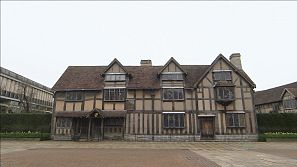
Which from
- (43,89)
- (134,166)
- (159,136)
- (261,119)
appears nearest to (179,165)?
(134,166)

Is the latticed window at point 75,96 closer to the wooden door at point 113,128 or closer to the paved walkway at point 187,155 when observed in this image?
the wooden door at point 113,128

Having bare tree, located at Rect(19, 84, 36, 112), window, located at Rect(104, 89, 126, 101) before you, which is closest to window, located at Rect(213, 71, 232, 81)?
window, located at Rect(104, 89, 126, 101)

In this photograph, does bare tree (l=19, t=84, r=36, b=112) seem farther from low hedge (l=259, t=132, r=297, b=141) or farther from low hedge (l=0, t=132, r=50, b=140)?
low hedge (l=259, t=132, r=297, b=141)

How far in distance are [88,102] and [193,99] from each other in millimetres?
11487

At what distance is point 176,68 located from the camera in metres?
25.7

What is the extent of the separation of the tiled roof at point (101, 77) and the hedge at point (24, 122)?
13.4 feet

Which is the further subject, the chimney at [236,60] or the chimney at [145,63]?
the chimney at [145,63]

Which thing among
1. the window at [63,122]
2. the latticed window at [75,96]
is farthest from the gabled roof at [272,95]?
the window at [63,122]

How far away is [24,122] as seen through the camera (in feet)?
86.6

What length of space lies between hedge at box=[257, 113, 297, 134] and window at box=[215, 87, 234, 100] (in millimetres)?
4688

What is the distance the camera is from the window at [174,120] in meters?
24.0

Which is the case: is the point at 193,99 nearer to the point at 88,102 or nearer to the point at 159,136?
the point at 159,136

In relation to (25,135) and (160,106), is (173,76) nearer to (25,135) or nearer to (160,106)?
(160,106)

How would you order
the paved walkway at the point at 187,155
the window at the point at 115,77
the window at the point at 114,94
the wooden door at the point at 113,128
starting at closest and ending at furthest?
the paved walkway at the point at 187,155 < the wooden door at the point at 113,128 < the window at the point at 114,94 < the window at the point at 115,77
